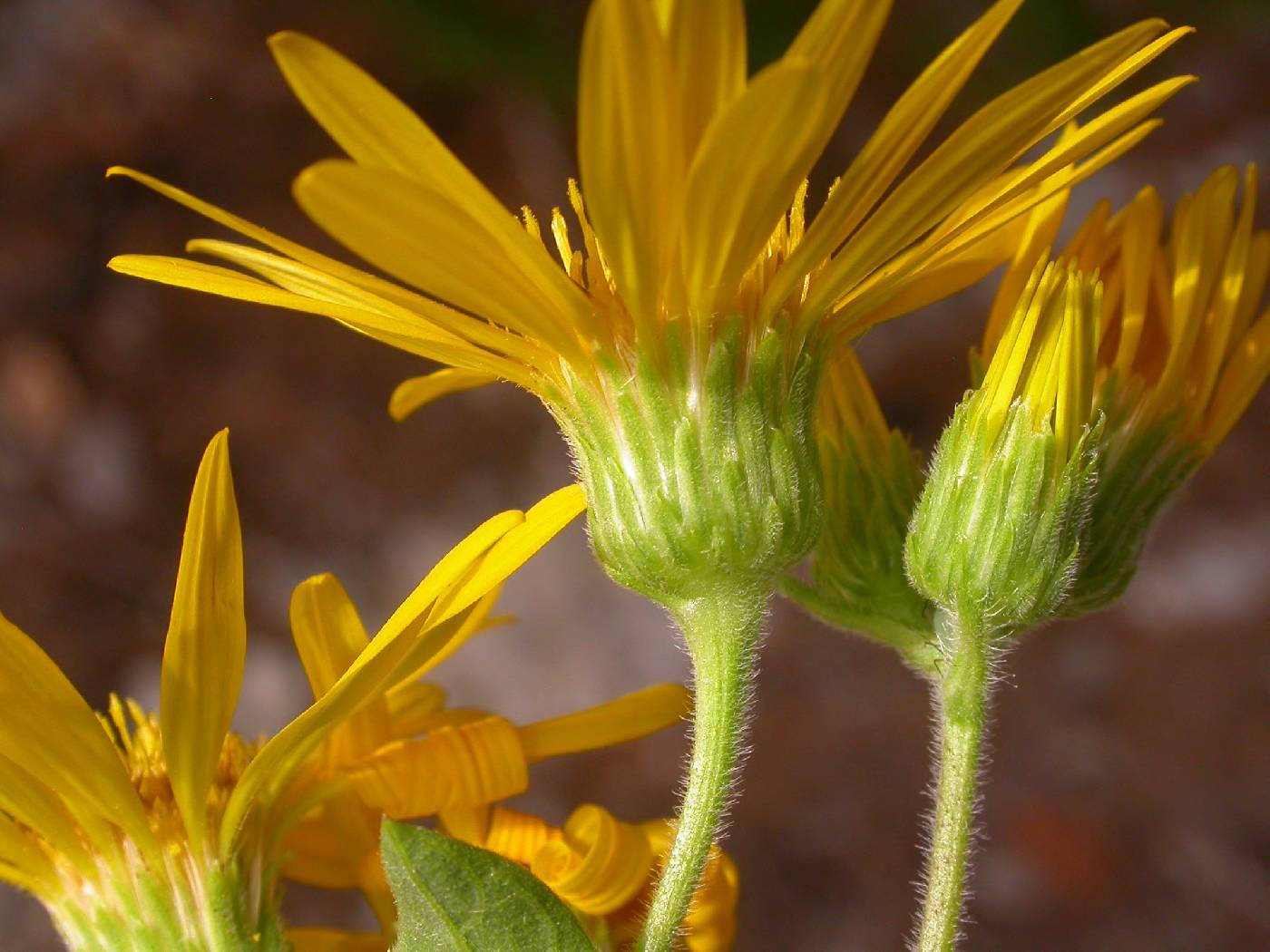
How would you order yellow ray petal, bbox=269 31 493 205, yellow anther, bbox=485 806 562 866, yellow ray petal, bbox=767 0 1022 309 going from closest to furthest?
yellow ray petal, bbox=269 31 493 205 → yellow ray petal, bbox=767 0 1022 309 → yellow anther, bbox=485 806 562 866

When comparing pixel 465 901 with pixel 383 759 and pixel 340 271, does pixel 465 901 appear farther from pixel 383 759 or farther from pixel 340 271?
pixel 340 271

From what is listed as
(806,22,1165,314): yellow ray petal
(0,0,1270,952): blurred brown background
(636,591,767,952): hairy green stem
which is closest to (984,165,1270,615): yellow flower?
(806,22,1165,314): yellow ray petal

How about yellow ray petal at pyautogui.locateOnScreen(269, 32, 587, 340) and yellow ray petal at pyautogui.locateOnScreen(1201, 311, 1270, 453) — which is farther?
yellow ray petal at pyautogui.locateOnScreen(1201, 311, 1270, 453)

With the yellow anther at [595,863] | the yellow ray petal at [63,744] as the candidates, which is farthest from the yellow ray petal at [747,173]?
the yellow ray petal at [63,744]

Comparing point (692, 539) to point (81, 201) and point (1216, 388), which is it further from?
point (81, 201)

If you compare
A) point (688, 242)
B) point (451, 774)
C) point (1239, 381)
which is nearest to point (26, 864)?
point (451, 774)

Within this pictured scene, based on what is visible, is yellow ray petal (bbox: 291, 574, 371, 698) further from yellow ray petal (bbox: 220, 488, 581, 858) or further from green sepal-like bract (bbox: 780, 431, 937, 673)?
green sepal-like bract (bbox: 780, 431, 937, 673)

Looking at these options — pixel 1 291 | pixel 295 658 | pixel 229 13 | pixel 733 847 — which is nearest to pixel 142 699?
pixel 295 658
